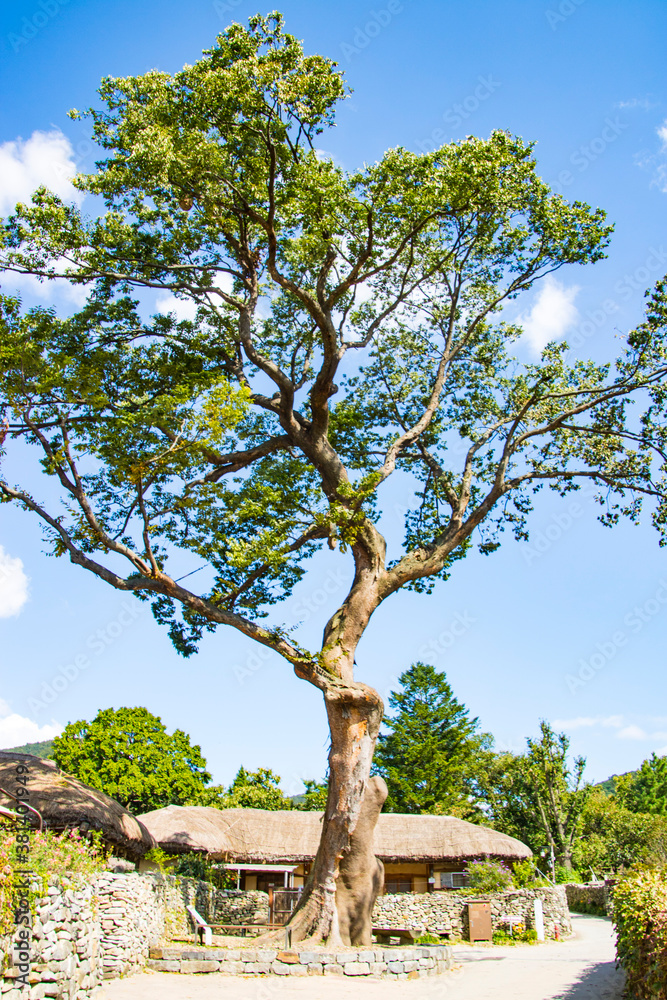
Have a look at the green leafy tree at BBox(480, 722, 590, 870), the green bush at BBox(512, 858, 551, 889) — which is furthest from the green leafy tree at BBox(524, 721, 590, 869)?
the green bush at BBox(512, 858, 551, 889)

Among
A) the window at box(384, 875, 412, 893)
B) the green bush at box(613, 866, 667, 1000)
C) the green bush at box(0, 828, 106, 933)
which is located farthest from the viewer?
the window at box(384, 875, 412, 893)

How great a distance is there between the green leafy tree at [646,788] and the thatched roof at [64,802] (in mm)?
45765

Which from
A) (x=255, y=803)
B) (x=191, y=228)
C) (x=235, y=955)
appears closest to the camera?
(x=235, y=955)

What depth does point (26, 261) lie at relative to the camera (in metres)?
12.5

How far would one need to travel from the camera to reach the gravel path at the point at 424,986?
8.56 metres

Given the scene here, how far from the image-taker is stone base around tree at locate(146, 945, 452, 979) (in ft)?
32.9

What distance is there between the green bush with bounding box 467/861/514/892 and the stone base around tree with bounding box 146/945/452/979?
10.2 metres

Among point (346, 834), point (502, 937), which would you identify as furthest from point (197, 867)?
point (346, 834)

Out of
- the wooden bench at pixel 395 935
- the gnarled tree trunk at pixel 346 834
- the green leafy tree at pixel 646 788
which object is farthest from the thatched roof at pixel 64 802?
the green leafy tree at pixel 646 788

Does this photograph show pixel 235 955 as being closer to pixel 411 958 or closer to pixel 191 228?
pixel 411 958

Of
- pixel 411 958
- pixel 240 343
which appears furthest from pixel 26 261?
pixel 411 958

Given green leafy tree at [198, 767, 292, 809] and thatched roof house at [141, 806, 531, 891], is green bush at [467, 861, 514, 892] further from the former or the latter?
green leafy tree at [198, 767, 292, 809]

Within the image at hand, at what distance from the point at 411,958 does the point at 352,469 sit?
954 centimetres

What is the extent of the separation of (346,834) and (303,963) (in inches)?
78.4
